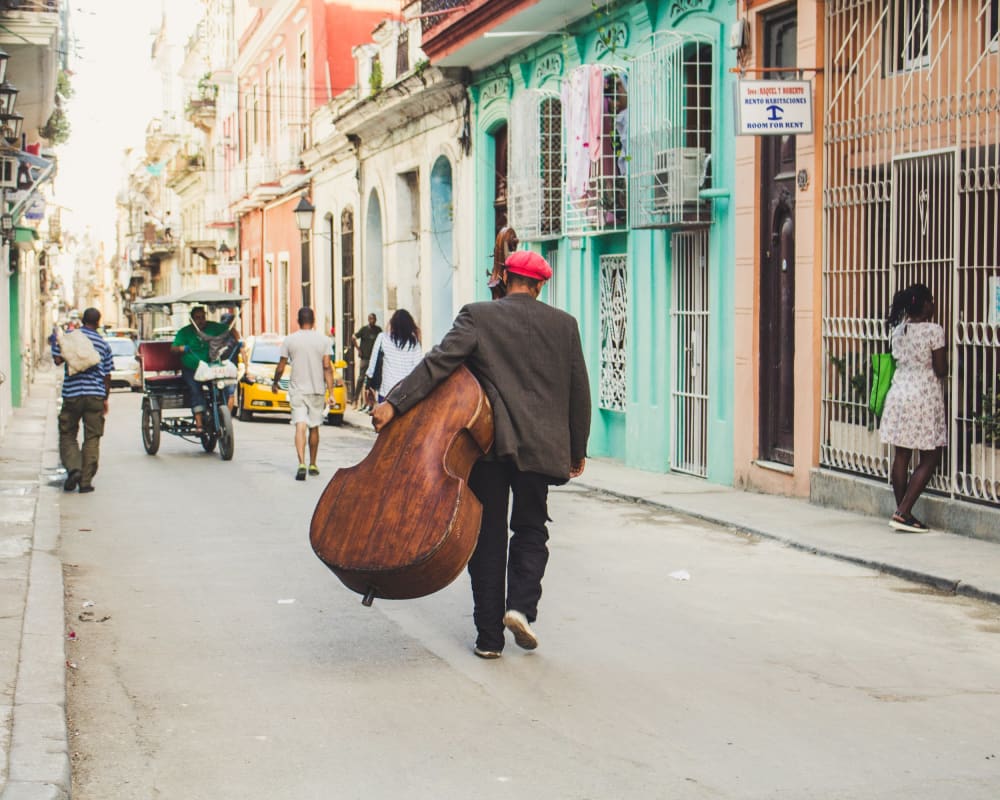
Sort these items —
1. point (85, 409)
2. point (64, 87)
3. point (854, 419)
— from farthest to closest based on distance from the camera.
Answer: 1. point (64, 87)
2. point (85, 409)
3. point (854, 419)

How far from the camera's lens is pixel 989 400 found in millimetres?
10227

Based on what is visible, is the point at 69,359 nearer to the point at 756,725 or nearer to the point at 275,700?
the point at 275,700

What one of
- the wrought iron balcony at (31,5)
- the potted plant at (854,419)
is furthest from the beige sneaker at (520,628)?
the wrought iron balcony at (31,5)

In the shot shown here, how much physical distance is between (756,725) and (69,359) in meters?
9.41

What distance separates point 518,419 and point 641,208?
911 cm

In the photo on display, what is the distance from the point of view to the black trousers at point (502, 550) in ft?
22.1

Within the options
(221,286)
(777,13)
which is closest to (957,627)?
(777,13)

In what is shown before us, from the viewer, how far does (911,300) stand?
34.4 ft

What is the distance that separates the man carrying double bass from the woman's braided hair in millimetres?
4395

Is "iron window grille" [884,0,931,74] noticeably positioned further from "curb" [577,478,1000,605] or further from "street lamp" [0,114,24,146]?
"street lamp" [0,114,24,146]

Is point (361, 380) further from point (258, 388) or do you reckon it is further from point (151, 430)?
point (151, 430)

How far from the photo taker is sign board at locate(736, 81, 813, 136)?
12.2 m

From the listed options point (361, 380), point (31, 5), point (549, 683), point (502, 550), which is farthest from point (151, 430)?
point (549, 683)

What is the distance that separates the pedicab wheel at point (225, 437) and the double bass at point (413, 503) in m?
10.9
